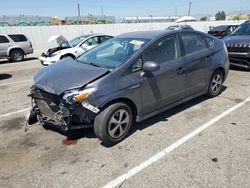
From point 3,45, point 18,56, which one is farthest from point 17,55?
point 3,45

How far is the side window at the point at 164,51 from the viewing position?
4.00 meters

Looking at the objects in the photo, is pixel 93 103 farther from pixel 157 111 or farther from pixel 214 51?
pixel 214 51

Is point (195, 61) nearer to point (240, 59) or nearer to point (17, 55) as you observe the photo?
point (240, 59)

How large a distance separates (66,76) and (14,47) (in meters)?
12.4

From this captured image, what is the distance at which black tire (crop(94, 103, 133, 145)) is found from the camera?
3.48 meters

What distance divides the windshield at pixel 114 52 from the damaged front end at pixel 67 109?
2.53ft

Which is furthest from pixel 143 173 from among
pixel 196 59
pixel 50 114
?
pixel 196 59

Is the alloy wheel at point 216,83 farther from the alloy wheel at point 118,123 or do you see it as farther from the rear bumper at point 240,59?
the rear bumper at point 240,59

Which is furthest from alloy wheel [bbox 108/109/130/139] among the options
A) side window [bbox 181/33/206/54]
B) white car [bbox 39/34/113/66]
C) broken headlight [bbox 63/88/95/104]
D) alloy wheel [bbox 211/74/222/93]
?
white car [bbox 39/34/113/66]

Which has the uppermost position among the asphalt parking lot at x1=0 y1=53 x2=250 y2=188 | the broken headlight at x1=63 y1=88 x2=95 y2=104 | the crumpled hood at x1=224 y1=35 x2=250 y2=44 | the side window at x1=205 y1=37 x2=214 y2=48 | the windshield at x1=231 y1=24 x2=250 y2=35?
the windshield at x1=231 y1=24 x2=250 y2=35

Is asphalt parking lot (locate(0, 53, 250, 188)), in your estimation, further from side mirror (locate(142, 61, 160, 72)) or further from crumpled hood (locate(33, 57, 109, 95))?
side mirror (locate(142, 61, 160, 72))

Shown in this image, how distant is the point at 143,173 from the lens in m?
3.03

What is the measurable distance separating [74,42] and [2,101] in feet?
19.4

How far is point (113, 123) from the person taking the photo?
3.64m
